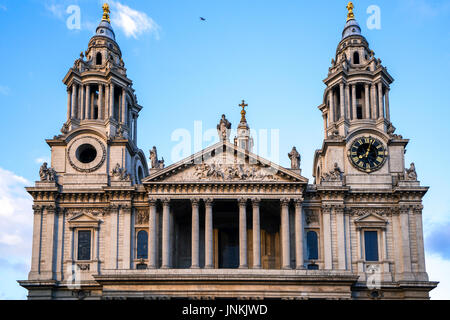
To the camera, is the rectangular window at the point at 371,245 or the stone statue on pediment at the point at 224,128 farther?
the stone statue on pediment at the point at 224,128

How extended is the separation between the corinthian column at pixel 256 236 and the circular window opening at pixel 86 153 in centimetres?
1557

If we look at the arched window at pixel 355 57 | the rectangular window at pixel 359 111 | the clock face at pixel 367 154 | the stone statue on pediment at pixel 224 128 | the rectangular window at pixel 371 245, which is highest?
the arched window at pixel 355 57

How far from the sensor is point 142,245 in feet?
201

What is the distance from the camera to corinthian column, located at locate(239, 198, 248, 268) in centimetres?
5853

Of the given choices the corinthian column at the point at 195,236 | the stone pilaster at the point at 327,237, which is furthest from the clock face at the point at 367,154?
the corinthian column at the point at 195,236

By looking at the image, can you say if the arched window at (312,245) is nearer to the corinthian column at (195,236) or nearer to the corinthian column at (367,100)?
the corinthian column at (195,236)

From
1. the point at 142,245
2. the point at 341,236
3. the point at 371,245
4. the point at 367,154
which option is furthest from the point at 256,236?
the point at 367,154

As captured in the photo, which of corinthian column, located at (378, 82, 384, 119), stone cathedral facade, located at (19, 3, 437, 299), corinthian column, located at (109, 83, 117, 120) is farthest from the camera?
corinthian column, located at (109, 83, 117, 120)

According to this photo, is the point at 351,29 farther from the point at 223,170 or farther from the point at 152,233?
the point at 152,233

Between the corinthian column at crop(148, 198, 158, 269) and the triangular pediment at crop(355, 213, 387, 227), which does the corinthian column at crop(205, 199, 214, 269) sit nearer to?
the corinthian column at crop(148, 198, 158, 269)

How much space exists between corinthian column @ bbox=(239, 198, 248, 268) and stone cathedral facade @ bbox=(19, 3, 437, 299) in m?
0.08

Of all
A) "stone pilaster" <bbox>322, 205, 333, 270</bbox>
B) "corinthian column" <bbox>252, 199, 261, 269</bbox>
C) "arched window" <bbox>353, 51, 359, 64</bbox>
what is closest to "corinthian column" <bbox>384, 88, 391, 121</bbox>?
"arched window" <bbox>353, 51, 359, 64</bbox>

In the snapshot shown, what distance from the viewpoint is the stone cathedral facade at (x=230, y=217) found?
5556 centimetres

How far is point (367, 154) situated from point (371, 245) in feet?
26.9
